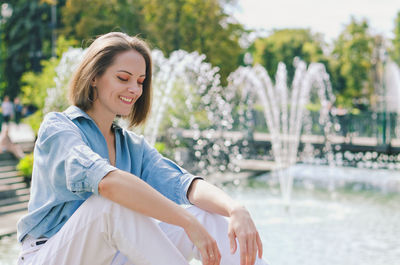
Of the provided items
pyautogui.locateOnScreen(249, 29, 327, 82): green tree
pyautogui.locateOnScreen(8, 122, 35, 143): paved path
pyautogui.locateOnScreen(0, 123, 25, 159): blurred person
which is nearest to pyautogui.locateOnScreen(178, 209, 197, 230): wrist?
pyautogui.locateOnScreen(0, 123, 25, 159): blurred person

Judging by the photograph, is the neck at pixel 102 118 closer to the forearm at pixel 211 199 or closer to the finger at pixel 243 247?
the forearm at pixel 211 199

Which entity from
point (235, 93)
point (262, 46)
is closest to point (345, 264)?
point (235, 93)

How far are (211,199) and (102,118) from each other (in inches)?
22.7

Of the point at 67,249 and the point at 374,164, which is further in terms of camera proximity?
the point at 374,164

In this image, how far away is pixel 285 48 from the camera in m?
46.2

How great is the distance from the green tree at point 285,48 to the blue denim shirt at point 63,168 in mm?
42343

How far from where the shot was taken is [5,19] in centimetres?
2839

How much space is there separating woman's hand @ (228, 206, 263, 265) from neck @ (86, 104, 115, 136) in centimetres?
65

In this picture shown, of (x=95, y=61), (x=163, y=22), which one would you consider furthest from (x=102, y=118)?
(x=163, y=22)

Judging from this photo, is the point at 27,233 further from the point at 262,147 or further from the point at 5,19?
the point at 5,19

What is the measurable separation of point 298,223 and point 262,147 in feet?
29.0

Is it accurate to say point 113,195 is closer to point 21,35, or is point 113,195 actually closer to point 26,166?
point 26,166

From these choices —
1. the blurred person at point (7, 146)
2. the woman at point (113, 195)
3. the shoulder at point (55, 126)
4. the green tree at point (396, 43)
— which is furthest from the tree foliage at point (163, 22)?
the shoulder at point (55, 126)

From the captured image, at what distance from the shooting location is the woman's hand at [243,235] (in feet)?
6.43
